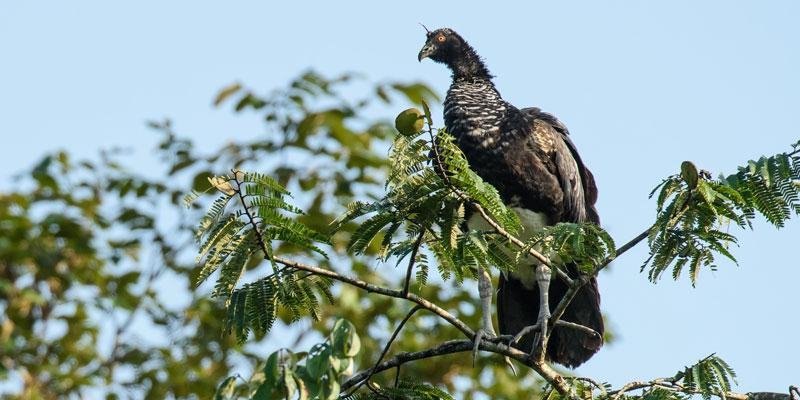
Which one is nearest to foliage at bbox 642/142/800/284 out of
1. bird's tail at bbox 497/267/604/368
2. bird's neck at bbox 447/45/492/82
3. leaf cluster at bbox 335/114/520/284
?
leaf cluster at bbox 335/114/520/284

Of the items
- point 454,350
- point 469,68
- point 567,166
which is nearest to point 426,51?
point 469,68

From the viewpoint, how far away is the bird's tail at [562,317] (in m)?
5.78

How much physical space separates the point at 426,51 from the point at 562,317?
5.35 feet

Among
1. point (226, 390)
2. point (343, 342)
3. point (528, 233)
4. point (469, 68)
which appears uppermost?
point (469, 68)

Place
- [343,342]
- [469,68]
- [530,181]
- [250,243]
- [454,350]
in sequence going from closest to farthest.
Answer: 1. [343,342]
2. [250,243]
3. [454,350]
4. [530,181]
5. [469,68]

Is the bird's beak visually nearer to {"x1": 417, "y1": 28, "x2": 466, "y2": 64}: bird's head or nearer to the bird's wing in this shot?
{"x1": 417, "y1": 28, "x2": 466, "y2": 64}: bird's head

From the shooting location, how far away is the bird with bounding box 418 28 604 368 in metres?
5.89

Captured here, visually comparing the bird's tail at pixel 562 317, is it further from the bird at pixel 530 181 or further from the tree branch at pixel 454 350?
the tree branch at pixel 454 350

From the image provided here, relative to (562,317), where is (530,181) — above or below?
above

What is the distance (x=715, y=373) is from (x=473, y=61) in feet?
10.2

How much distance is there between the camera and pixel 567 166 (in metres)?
6.20

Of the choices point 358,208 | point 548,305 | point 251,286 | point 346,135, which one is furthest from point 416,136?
point 346,135

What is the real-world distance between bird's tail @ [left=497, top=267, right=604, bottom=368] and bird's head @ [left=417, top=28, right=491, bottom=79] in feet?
3.56

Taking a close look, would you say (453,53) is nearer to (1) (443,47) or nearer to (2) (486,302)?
(1) (443,47)
